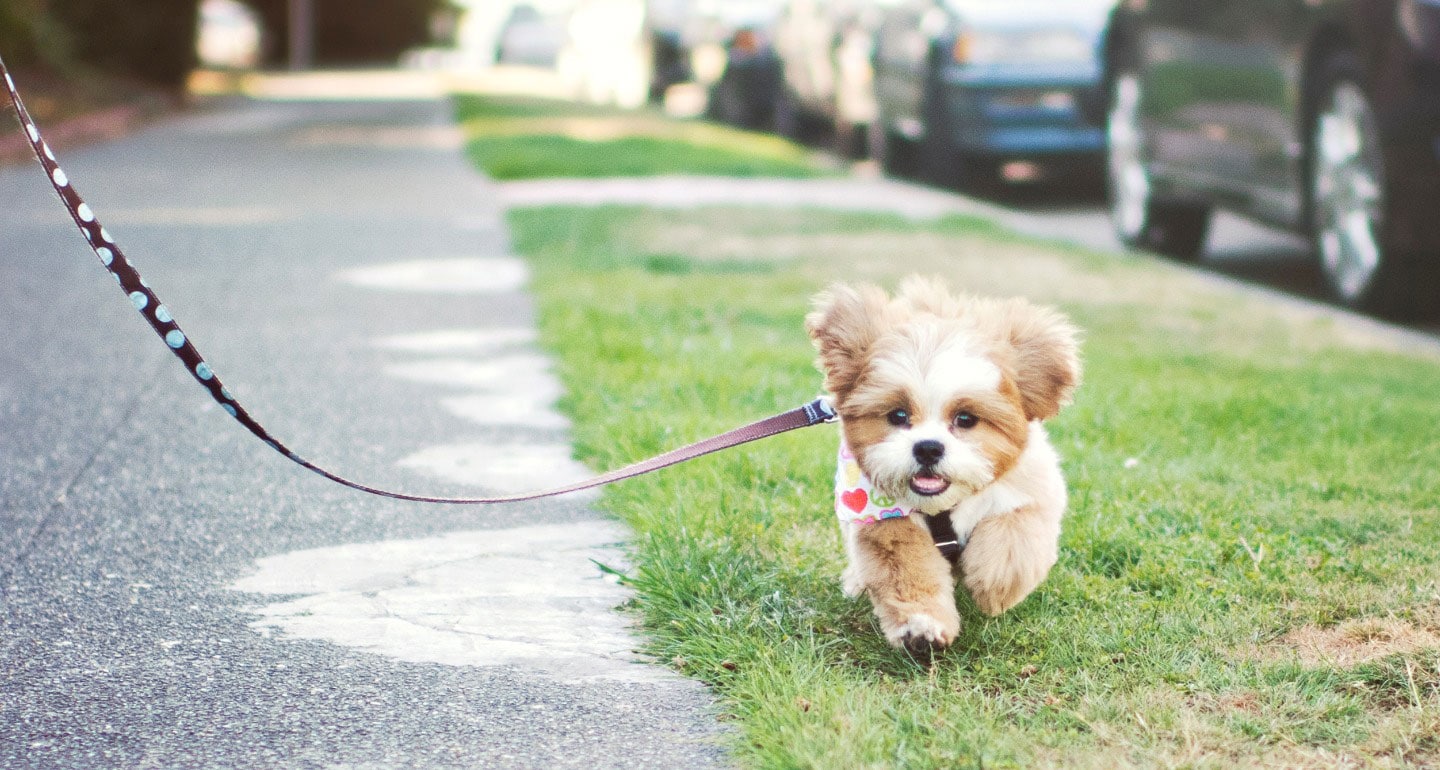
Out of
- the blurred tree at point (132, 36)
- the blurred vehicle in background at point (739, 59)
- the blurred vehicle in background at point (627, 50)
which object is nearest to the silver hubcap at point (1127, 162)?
the blurred vehicle in background at point (739, 59)

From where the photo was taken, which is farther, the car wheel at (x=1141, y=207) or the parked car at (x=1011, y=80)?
the parked car at (x=1011, y=80)

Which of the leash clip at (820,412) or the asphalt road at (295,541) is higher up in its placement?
the leash clip at (820,412)

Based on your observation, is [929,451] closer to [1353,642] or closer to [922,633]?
[922,633]

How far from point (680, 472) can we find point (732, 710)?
162cm

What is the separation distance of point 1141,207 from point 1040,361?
22.8 ft

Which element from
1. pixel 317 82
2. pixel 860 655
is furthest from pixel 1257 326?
pixel 317 82

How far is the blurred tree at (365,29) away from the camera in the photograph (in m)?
54.8

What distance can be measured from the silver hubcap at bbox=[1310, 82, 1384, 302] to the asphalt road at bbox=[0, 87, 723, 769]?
3626 mm

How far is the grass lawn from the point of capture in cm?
298

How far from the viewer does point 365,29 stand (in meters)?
55.7

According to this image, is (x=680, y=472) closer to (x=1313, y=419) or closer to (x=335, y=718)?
(x=335, y=718)

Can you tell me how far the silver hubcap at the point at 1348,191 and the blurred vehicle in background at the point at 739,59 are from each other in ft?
37.0

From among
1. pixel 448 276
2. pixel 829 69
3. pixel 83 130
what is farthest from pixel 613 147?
pixel 448 276

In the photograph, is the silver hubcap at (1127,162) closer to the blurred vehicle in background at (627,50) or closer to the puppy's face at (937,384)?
the puppy's face at (937,384)
